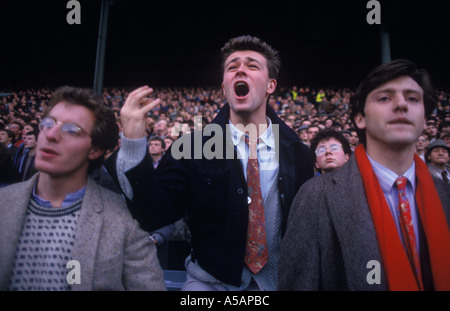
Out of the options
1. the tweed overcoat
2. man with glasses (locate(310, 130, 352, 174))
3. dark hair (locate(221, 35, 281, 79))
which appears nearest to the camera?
the tweed overcoat

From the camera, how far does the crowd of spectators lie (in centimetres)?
518

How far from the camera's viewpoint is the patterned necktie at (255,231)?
5.43 ft

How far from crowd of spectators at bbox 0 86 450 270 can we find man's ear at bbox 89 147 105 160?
1.44 metres

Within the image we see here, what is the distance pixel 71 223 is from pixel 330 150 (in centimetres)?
→ 246

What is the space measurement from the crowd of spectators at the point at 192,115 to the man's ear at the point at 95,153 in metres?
1.44

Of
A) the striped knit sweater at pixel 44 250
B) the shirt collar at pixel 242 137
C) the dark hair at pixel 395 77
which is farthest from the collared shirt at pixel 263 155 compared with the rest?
the striped knit sweater at pixel 44 250

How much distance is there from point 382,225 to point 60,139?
1.82m

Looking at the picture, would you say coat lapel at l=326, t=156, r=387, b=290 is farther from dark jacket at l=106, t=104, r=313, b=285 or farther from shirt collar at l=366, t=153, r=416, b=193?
dark jacket at l=106, t=104, r=313, b=285

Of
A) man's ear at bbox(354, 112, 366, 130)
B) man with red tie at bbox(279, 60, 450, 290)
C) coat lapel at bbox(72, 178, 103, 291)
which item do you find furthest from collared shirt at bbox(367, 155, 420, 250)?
coat lapel at bbox(72, 178, 103, 291)

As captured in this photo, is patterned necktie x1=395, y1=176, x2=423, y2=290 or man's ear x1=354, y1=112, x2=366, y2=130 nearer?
patterned necktie x1=395, y1=176, x2=423, y2=290

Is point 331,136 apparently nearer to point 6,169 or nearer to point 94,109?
point 94,109

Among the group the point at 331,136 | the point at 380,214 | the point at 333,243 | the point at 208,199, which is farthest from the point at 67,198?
the point at 331,136

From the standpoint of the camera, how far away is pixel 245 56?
1.97 meters
